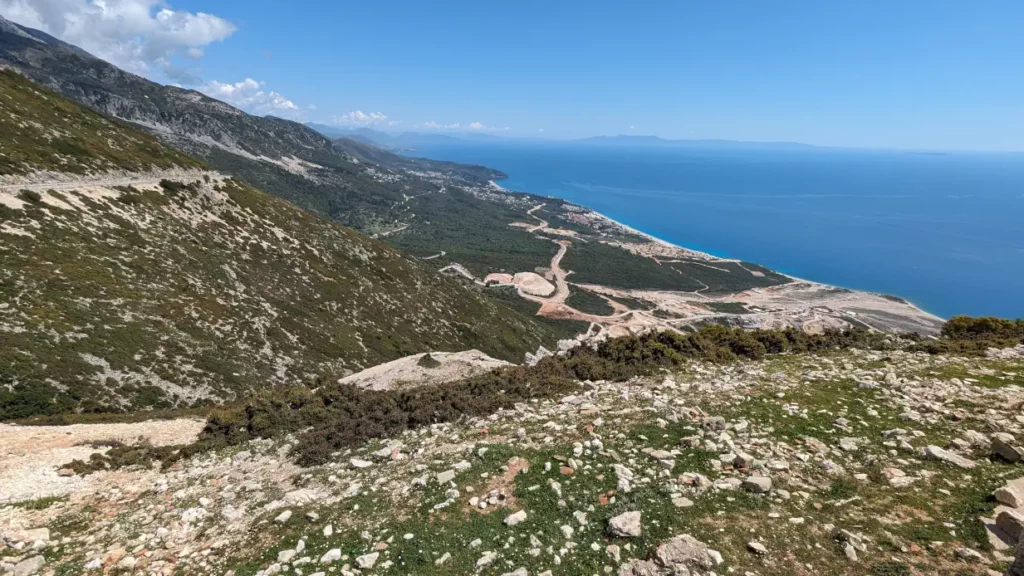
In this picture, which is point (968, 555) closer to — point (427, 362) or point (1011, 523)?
point (1011, 523)

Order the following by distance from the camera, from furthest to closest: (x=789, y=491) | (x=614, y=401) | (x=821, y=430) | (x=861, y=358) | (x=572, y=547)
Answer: (x=861, y=358), (x=614, y=401), (x=821, y=430), (x=789, y=491), (x=572, y=547)

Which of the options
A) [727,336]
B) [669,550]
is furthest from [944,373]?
[669,550]

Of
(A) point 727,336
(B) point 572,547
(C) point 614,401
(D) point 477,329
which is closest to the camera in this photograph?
(B) point 572,547

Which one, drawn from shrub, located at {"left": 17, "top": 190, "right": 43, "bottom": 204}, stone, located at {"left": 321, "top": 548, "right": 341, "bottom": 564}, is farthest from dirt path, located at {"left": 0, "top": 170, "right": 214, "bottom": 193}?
stone, located at {"left": 321, "top": 548, "right": 341, "bottom": 564}

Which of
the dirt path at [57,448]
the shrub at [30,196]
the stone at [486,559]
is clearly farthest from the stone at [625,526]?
the shrub at [30,196]

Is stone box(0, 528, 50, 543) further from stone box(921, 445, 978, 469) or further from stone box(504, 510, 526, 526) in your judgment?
stone box(921, 445, 978, 469)

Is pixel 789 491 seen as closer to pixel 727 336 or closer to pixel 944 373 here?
pixel 944 373

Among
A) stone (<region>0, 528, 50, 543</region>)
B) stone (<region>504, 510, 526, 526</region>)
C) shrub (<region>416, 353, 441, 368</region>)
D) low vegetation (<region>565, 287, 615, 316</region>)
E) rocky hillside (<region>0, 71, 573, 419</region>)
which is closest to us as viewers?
stone (<region>504, 510, 526, 526</region>)

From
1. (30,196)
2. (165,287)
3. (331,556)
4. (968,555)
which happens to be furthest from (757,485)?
(30,196)
